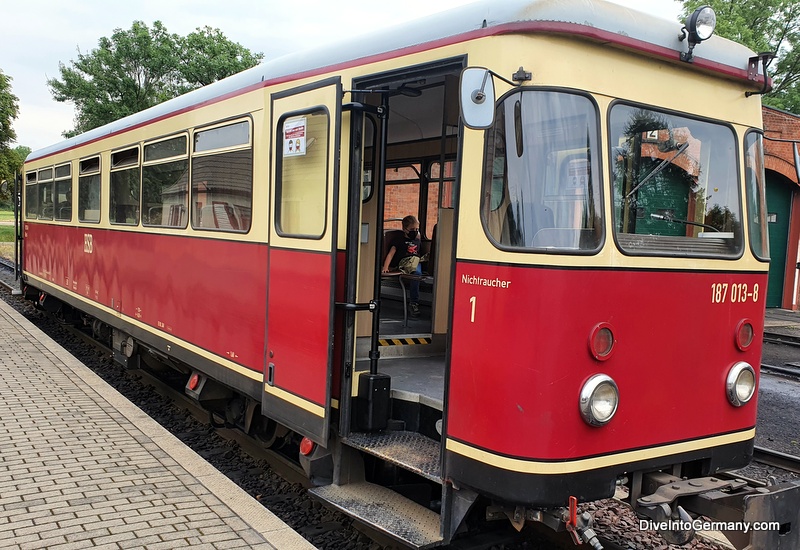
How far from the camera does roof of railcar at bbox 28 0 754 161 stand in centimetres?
319

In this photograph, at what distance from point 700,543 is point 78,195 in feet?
28.6

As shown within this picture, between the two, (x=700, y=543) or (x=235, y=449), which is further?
(x=235, y=449)

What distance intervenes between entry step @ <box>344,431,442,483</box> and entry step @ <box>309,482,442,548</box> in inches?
11.0

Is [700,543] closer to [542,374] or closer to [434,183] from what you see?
[542,374]

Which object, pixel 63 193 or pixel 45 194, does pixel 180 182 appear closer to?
pixel 63 193

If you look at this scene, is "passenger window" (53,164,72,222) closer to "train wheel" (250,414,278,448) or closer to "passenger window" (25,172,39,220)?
"passenger window" (25,172,39,220)

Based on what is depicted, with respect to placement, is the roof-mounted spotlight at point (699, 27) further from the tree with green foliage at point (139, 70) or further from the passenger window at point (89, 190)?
the tree with green foliage at point (139, 70)

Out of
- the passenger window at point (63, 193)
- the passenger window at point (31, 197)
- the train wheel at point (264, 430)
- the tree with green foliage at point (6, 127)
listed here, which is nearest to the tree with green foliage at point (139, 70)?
the tree with green foliage at point (6, 127)

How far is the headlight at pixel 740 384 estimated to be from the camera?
376 centimetres

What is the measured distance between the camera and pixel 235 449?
6273mm

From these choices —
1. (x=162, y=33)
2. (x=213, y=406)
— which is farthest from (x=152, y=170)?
(x=162, y=33)

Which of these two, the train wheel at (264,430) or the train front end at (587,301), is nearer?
the train front end at (587,301)

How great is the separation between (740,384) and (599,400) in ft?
3.71

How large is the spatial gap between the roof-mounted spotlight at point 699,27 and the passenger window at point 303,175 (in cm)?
203
